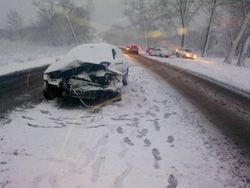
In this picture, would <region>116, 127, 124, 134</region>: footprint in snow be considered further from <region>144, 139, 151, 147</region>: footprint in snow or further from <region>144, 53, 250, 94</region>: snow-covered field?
<region>144, 53, 250, 94</region>: snow-covered field

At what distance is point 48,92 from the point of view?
16.2ft

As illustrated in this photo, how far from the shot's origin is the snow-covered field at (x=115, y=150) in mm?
2305

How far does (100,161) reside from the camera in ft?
8.68

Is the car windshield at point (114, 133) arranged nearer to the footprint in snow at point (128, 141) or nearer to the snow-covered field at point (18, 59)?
the footprint in snow at point (128, 141)

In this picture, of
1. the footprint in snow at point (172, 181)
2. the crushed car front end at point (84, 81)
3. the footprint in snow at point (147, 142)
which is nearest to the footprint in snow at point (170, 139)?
the footprint in snow at point (147, 142)

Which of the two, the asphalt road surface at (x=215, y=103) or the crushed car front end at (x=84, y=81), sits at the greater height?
the crushed car front end at (x=84, y=81)

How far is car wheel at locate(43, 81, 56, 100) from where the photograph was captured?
16.0 feet

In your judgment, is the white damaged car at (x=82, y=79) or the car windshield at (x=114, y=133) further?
the white damaged car at (x=82, y=79)

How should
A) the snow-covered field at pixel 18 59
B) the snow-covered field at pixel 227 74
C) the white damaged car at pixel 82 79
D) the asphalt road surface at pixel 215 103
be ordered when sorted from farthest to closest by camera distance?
the snow-covered field at pixel 18 59 → the snow-covered field at pixel 227 74 → the white damaged car at pixel 82 79 → the asphalt road surface at pixel 215 103

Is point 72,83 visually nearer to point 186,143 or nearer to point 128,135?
point 128,135

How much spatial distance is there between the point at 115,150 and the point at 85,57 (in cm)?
317

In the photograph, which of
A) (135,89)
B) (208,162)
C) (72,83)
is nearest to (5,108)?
(72,83)

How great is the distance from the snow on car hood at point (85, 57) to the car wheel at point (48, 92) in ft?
1.46

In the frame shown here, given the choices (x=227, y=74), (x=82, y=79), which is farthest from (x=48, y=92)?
(x=227, y=74)
